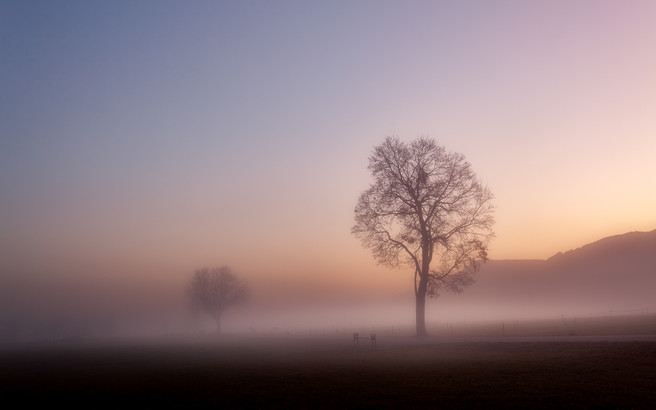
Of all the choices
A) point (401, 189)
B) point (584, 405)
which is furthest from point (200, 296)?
point (584, 405)

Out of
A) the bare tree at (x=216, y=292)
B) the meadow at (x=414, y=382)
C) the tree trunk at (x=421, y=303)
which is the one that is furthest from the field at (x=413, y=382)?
the bare tree at (x=216, y=292)

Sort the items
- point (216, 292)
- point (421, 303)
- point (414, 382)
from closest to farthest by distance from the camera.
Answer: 1. point (414, 382)
2. point (421, 303)
3. point (216, 292)

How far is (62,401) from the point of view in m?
22.4

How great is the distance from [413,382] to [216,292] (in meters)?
121

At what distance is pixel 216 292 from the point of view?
135 m

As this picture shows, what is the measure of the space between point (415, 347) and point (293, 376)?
12923mm

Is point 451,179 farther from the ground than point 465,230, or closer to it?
farther from the ground

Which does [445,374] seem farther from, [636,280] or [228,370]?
[636,280]

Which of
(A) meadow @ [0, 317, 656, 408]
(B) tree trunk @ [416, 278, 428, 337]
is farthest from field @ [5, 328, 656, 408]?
(B) tree trunk @ [416, 278, 428, 337]

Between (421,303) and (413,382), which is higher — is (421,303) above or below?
above

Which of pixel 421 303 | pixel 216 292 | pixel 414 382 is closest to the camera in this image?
pixel 414 382

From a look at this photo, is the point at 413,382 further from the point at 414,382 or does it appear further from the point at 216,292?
the point at 216,292

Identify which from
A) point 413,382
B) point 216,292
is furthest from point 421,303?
point 216,292

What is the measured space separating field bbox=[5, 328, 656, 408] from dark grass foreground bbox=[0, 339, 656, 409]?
42mm
